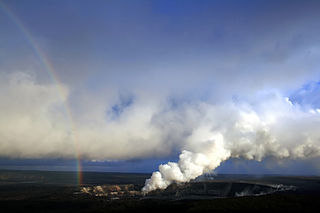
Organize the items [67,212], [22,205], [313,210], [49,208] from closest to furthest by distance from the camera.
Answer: [313,210] < [67,212] < [49,208] < [22,205]

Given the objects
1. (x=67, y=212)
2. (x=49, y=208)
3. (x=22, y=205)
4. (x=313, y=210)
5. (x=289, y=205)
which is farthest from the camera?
(x=22, y=205)

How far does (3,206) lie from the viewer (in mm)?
165875

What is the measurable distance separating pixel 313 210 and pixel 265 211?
18728mm

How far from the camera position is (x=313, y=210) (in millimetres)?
119625

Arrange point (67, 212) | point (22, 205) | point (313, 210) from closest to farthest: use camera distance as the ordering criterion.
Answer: point (313, 210), point (67, 212), point (22, 205)

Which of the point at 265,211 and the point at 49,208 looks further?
the point at 49,208

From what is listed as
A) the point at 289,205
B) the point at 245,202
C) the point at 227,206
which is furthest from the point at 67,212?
the point at 289,205

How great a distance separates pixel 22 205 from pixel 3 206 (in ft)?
34.2

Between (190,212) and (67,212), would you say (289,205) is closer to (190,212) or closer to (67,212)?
(190,212)

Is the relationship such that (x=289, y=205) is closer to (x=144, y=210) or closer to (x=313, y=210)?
(x=313, y=210)

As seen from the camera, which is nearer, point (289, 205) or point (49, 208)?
point (289, 205)

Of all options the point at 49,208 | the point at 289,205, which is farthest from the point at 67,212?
the point at 289,205

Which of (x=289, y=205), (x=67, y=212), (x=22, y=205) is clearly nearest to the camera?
(x=289, y=205)

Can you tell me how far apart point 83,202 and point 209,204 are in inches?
3007
